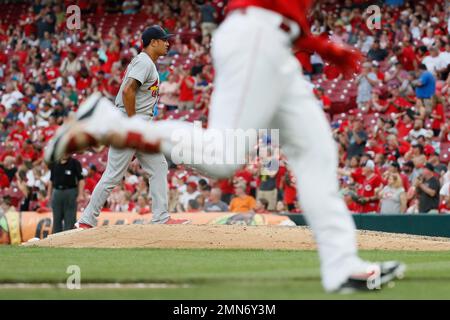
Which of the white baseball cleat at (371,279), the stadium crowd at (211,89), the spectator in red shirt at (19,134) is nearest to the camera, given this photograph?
the white baseball cleat at (371,279)

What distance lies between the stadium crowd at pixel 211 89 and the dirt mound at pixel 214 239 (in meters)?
5.07

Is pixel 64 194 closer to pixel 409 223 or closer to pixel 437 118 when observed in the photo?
pixel 409 223

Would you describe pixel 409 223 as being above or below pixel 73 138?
below

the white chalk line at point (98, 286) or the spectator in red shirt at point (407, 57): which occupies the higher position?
the spectator in red shirt at point (407, 57)

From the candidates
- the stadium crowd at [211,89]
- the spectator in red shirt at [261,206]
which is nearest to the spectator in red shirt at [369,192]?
the stadium crowd at [211,89]

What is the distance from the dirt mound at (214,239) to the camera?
426 inches

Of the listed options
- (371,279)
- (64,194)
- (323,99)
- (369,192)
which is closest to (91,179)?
(64,194)

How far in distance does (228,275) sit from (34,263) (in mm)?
2174

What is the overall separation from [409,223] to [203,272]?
860 cm

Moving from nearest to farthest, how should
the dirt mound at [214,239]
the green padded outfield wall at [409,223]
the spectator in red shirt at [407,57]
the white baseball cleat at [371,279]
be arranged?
the white baseball cleat at [371,279]
the dirt mound at [214,239]
the green padded outfield wall at [409,223]
the spectator in red shirt at [407,57]

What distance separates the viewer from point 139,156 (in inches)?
462

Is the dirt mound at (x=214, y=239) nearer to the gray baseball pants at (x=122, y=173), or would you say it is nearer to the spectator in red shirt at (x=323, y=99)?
the gray baseball pants at (x=122, y=173)

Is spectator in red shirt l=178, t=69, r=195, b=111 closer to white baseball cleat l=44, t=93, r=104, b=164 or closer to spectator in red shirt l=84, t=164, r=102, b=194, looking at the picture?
spectator in red shirt l=84, t=164, r=102, b=194

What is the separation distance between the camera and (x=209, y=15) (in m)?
27.9
